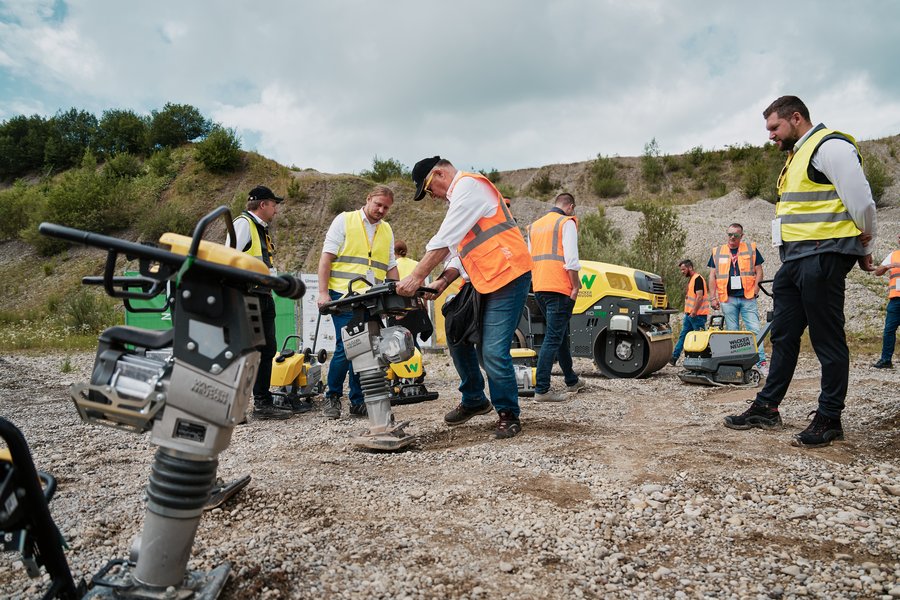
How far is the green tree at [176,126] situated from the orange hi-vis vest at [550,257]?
105 ft

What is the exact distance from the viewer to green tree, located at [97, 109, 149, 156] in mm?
33844

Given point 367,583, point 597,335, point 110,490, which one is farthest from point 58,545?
point 597,335

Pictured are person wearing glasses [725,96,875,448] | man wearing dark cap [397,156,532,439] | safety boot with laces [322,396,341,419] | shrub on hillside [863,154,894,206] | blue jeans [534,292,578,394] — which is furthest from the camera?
shrub on hillside [863,154,894,206]

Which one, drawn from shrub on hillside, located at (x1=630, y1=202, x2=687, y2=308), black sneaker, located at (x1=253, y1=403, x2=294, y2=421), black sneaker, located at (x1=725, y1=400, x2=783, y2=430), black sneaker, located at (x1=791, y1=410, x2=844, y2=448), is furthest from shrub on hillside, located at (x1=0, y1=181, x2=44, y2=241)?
black sneaker, located at (x1=791, y1=410, x2=844, y2=448)

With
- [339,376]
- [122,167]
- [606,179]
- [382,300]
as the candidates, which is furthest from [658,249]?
[122,167]

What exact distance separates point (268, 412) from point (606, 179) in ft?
122

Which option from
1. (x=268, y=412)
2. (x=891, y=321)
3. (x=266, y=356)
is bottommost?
(x=268, y=412)

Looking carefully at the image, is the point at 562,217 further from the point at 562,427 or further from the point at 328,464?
the point at 328,464

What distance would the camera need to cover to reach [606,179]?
39.4 m

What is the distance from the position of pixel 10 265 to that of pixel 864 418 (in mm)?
30507

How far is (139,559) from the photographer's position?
1.72 m

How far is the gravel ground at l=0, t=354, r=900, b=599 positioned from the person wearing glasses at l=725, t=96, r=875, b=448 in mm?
434

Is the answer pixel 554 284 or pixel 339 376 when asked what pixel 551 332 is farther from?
pixel 339 376

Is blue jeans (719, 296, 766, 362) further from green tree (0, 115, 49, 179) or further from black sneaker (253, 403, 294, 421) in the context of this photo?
green tree (0, 115, 49, 179)
